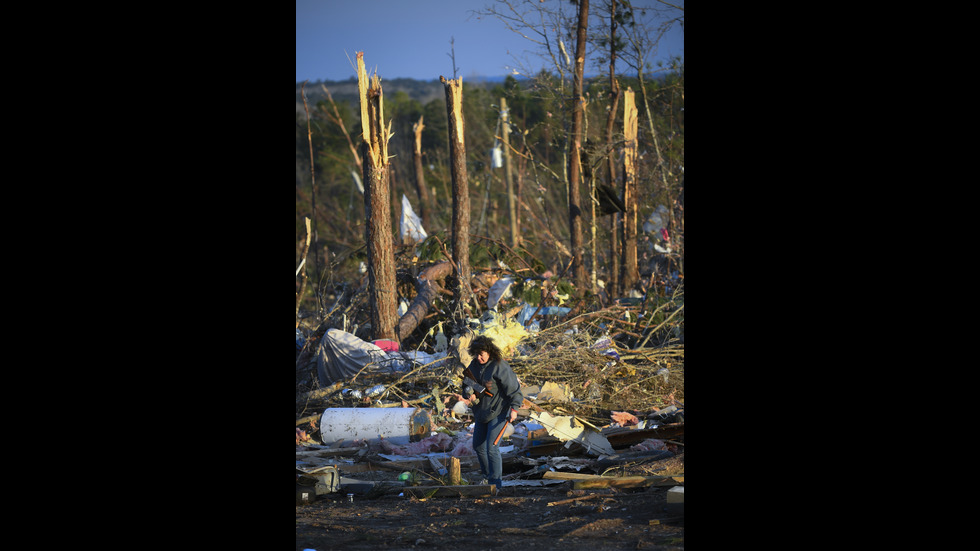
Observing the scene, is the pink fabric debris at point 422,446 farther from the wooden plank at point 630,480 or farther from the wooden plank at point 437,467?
the wooden plank at point 630,480

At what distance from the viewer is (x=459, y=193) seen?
9.27 meters

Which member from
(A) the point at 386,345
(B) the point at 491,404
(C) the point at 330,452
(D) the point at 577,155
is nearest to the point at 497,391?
(B) the point at 491,404

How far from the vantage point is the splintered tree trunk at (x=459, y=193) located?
9.09 m

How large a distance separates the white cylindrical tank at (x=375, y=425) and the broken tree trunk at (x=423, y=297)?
2.14 m

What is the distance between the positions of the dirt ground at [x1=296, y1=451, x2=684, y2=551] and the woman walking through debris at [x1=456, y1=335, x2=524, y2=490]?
236 millimetres

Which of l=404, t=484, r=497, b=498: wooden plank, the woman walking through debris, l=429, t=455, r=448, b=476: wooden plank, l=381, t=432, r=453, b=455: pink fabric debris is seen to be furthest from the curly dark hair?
l=381, t=432, r=453, b=455: pink fabric debris

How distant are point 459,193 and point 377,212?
3.84 ft

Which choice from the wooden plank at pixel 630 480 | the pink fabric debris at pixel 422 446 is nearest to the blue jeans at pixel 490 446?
the wooden plank at pixel 630 480
